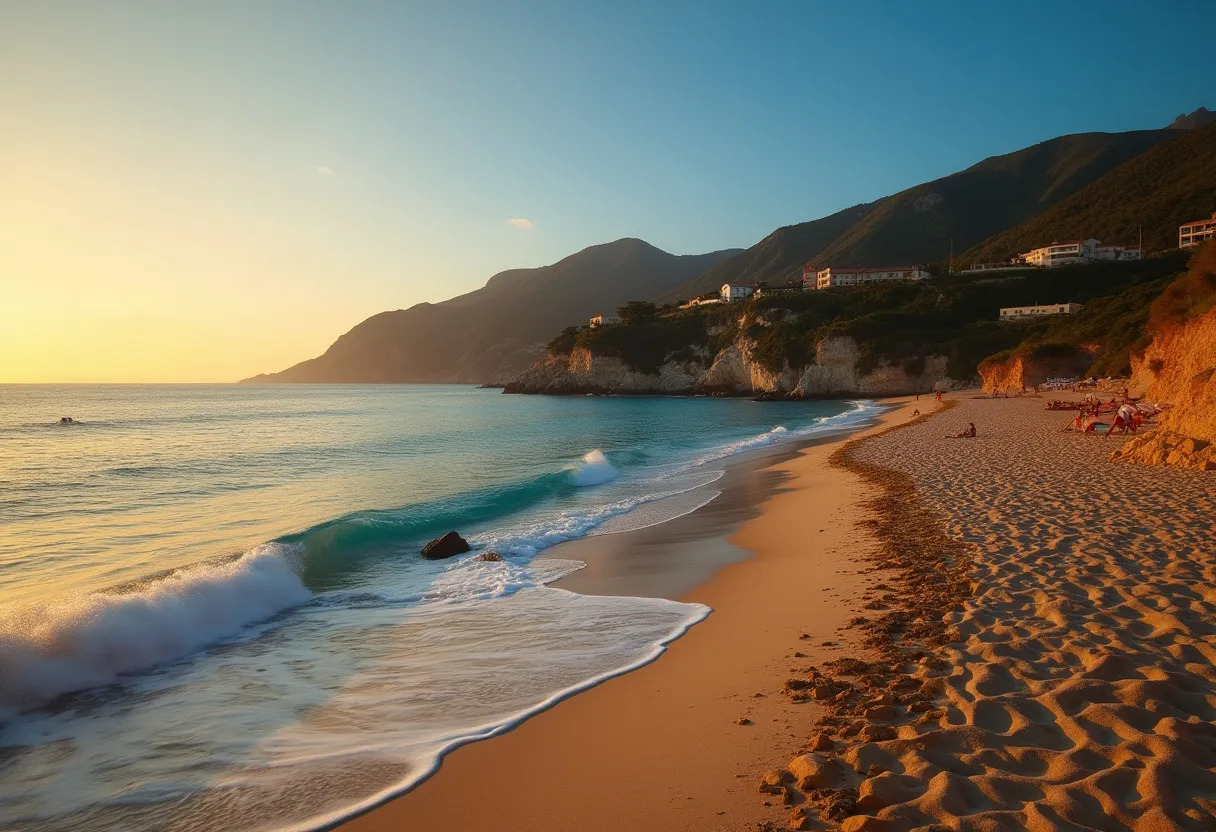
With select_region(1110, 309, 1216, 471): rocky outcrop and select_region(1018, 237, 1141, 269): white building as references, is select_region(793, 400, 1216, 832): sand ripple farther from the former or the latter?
select_region(1018, 237, 1141, 269): white building

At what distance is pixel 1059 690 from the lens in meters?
3.80

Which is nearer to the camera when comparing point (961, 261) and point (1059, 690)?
point (1059, 690)

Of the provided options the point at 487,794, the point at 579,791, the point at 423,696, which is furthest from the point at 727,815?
the point at 423,696

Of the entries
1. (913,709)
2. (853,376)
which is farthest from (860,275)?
(913,709)

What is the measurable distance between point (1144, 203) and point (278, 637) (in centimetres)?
11657

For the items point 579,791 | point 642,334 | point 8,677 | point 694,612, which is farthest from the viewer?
→ point 642,334

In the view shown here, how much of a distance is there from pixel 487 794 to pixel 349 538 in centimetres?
924

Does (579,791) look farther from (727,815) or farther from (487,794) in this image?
(727,815)

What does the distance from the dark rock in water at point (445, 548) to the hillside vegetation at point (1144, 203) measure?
101 m

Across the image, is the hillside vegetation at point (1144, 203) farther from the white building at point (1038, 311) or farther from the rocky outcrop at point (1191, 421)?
the rocky outcrop at point (1191, 421)

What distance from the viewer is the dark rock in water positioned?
10883 mm

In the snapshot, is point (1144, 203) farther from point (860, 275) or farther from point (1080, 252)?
point (860, 275)

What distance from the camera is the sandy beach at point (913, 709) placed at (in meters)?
2.98

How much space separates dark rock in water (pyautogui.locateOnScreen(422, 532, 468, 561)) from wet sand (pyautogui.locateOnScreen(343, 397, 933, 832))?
314 centimetres
